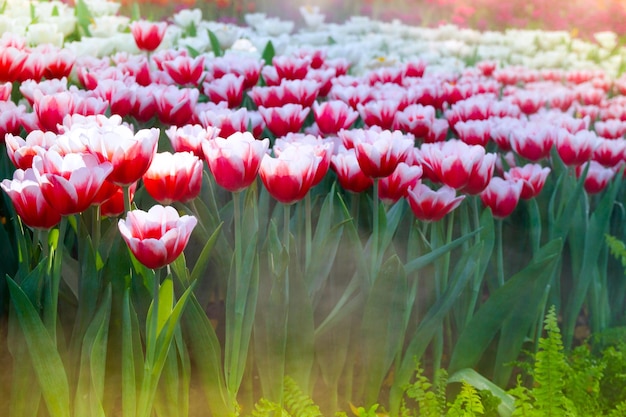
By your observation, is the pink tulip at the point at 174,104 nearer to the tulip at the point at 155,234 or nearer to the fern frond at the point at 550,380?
the tulip at the point at 155,234

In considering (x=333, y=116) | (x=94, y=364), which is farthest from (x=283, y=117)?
(x=94, y=364)

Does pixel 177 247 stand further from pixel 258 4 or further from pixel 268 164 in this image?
pixel 258 4

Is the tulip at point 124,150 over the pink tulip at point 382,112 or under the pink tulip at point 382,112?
under

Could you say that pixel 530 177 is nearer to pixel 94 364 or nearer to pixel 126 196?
pixel 126 196

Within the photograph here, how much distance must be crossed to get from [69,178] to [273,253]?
456 millimetres

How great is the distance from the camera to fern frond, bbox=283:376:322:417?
1.39 metres

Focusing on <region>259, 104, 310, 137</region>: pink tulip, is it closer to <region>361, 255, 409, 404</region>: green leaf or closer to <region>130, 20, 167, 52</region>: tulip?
<region>361, 255, 409, 404</region>: green leaf

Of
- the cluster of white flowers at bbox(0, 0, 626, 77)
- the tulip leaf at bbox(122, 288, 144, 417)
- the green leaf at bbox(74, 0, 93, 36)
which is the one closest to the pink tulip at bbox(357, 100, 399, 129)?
the tulip leaf at bbox(122, 288, 144, 417)

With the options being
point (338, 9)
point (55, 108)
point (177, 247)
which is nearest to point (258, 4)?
point (338, 9)

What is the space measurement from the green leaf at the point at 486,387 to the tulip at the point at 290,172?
1.78 feet

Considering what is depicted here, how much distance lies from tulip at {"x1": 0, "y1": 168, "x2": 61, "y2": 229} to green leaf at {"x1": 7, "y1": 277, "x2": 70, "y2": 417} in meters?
0.13

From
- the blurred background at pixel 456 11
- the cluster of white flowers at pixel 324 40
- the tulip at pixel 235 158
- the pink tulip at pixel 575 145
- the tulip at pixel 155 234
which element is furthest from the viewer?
the blurred background at pixel 456 11

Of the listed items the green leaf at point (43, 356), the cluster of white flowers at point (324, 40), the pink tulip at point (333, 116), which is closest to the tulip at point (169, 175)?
the green leaf at point (43, 356)

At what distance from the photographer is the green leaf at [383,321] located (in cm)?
151
